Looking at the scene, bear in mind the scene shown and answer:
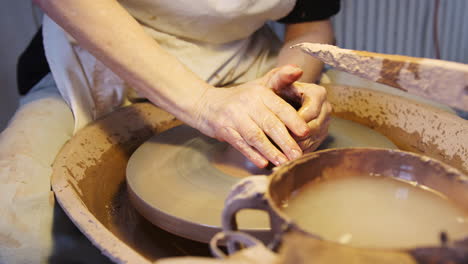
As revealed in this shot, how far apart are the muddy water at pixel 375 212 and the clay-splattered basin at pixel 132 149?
0.93 ft

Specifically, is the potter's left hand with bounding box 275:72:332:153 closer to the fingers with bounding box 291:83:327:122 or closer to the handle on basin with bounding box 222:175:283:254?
the fingers with bounding box 291:83:327:122

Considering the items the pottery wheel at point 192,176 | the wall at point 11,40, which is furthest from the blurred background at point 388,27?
the pottery wheel at point 192,176

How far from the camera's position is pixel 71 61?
4.24 ft

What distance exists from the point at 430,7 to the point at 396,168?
1.95m

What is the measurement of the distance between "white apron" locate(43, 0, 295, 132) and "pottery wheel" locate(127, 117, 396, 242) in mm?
250

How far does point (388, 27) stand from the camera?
236 centimetres

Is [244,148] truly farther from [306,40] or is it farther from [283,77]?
[306,40]

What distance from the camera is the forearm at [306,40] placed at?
1413mm

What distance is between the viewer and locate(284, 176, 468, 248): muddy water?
1.76 ft

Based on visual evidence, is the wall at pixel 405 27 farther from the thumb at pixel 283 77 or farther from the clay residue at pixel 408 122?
the thumb at pixel 283 77

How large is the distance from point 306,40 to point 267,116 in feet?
2.10

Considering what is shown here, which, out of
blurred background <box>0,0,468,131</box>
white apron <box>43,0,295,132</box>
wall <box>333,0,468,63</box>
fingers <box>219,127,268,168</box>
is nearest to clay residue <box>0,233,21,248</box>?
white apron <box>43,0,295,132</box>

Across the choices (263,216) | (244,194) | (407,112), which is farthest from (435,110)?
(244,194)

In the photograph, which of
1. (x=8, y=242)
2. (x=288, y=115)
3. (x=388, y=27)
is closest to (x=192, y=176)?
(x=288, y=115)
